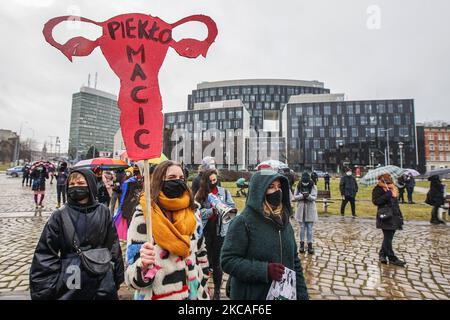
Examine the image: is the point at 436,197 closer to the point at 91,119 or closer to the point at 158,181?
the point at 158,181

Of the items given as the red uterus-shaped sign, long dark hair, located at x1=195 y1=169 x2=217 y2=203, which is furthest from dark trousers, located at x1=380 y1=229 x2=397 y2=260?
the red uterus-shaped sign

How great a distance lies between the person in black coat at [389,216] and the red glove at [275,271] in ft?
14.3

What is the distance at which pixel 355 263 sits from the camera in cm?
560

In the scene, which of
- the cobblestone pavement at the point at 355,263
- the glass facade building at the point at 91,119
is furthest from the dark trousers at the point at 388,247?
the glass facade building at the point at 91,119

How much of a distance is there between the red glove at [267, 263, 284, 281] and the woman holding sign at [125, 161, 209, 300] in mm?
655

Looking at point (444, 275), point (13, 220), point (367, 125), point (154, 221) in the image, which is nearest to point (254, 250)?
point (154, 221)

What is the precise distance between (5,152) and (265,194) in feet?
306

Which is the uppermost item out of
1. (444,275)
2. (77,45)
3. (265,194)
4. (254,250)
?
(77,45)

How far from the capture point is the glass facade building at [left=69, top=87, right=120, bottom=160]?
298 feet

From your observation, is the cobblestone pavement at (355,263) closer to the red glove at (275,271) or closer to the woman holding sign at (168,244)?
the woman holding sign at (168,244)

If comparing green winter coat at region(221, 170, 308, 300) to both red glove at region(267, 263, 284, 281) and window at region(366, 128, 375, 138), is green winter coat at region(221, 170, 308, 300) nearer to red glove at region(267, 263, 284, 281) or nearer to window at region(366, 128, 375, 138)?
red glove at region(267, 263, 284, 281)

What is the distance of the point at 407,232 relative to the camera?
8.62 metres

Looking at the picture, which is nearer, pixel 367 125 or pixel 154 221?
pixel 154 221

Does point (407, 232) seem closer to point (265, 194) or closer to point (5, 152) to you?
point (265, 194)
